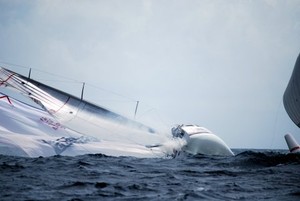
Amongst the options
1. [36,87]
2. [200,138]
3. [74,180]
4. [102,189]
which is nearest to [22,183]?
[74,180]

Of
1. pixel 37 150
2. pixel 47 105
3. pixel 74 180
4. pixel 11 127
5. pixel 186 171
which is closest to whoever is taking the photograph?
pixel 74 180

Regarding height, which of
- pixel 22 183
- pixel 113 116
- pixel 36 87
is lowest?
pixel 22 183

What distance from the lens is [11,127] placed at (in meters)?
12.2

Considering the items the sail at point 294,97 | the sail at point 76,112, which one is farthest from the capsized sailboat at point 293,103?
the sail at point 76,112

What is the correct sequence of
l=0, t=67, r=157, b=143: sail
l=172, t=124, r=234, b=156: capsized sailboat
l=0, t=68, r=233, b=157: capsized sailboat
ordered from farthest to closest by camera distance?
l=172, t=124, r=234, b=156: capsized sailboat
l=0, t=67, r=157, b=143: sail
l=0, t=68, r=233, b=157: capsized sailboat

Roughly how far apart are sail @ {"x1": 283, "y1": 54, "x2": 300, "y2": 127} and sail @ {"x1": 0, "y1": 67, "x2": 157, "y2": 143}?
13352mm

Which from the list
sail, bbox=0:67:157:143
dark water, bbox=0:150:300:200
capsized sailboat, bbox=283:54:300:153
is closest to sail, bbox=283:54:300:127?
capsized sailboat, bbox=283:54:300:153

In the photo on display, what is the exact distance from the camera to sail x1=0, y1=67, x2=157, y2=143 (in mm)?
15008

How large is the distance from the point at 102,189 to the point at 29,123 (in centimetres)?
768

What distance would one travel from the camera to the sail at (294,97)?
23156mm

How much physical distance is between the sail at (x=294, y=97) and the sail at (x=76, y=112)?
43.8ft

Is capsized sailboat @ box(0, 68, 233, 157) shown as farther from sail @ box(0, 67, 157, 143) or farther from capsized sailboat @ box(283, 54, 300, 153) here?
capsized sailboat @ box(283, 54, 300, 153)

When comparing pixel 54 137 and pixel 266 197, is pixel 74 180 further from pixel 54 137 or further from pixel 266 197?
pixel 54 137

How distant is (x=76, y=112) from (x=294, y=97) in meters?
17.4
